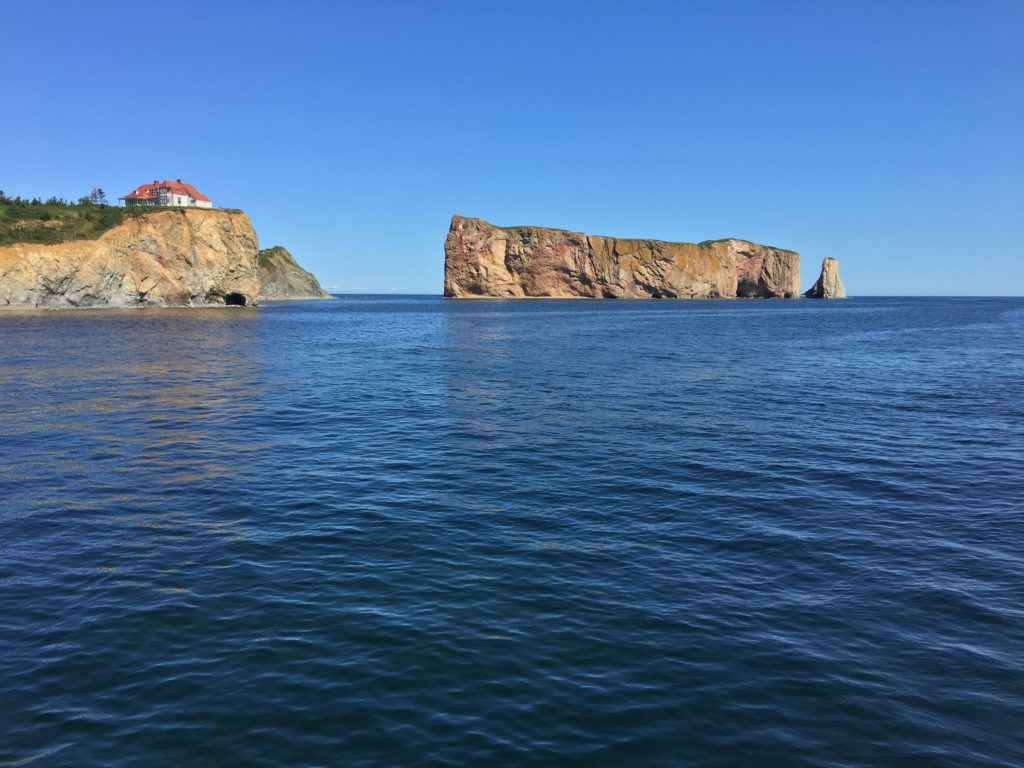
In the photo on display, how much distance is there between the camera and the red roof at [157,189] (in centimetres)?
13938

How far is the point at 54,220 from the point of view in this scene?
337 feet

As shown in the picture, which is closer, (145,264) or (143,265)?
(143,265)

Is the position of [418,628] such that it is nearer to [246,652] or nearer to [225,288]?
[246,652]

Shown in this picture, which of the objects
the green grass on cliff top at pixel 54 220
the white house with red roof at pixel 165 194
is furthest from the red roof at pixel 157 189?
the green grass on cliff top at pixel 54 220

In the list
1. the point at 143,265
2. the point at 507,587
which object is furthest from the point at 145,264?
the point at 507,587

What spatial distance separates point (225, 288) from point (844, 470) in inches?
4732

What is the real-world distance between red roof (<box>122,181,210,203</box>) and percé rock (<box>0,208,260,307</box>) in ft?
98.5

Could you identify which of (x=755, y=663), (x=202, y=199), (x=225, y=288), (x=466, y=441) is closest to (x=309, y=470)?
(x=466, y=441)

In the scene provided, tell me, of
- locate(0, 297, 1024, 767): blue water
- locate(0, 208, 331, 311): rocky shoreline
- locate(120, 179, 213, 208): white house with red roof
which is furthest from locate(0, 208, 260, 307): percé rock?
locate(0, 297, 1024, 767): blue water

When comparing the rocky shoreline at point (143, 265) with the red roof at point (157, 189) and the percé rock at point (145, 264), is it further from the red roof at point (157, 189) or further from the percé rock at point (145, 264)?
the red roof at point (157, 189)

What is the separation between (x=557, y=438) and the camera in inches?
1013

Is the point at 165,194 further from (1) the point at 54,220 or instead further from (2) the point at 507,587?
(2) the point at 507,587

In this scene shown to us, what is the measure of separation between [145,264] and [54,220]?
45.6 ft

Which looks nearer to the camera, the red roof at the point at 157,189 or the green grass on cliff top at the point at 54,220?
the green grass on cliff top at the point at 54,220
